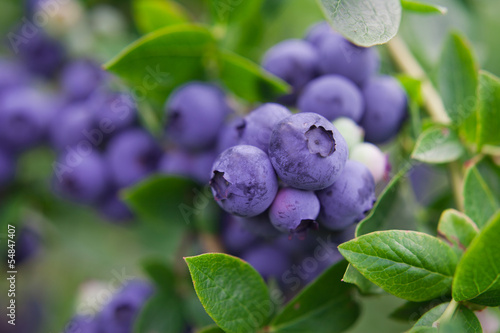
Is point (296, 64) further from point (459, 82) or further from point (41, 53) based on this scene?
point (41, 53)

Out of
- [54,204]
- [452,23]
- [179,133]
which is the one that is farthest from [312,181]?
[54,204]

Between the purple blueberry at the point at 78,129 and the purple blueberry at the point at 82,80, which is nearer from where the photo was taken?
the purple blueberry at the point at 78,129

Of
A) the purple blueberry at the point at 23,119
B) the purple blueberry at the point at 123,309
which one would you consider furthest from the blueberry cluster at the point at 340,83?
the purple blueberry at the point at 23,119

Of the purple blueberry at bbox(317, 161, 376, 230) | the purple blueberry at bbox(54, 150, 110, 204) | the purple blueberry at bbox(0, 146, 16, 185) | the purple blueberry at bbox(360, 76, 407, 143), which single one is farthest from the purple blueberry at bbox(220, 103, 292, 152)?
the purple blueberry at bbox(0, 146, 16, 185)

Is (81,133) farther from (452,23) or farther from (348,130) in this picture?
(452,23)

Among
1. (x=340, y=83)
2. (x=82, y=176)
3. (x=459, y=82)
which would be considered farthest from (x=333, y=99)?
(x=82, y=176)

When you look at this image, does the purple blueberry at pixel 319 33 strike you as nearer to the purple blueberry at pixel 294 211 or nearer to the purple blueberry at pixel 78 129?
the purple blueberry at pixel 294 211
